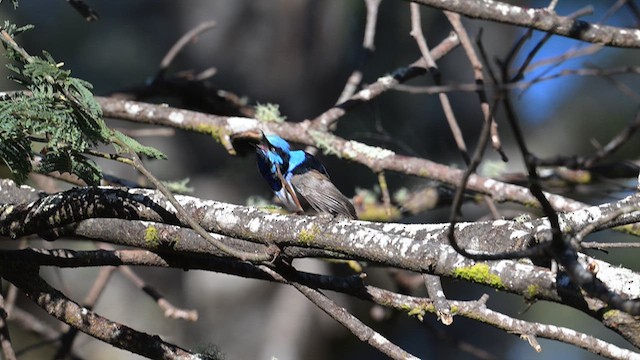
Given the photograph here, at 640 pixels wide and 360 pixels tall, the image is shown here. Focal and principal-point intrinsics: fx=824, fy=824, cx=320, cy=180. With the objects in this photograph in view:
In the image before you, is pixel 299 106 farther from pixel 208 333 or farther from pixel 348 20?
pixel 208 333

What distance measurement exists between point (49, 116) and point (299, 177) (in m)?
2.23

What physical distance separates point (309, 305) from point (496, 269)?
188 inches

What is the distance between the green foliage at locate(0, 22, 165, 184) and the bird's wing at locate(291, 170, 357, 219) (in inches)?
72.0

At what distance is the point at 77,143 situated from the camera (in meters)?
2.12

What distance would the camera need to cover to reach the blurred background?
21.0ft

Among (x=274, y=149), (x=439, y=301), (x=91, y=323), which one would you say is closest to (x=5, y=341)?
(x=91, y=323)

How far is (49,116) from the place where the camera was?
206cm

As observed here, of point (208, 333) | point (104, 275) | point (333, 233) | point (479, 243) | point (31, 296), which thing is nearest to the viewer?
point (333, 233)

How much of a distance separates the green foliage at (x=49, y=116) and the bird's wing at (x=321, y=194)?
1828 mm

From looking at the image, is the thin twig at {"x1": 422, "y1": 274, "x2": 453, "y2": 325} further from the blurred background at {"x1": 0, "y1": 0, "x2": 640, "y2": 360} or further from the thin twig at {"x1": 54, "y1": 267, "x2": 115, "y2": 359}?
the blurred background at {"x1": 0, "y1": 0, "x2": 640, "y2": 360}

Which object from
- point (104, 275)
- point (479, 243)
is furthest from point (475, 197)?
point (479, 243)

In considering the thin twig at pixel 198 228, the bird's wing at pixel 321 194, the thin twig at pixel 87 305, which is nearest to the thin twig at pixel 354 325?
the thin twig at pixel 198 228

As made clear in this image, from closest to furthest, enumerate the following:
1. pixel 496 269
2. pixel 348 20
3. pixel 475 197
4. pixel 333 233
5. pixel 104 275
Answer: pixel 496 269, pixel 333 233, pixel 104 275, pixel 475 197, pixel 348 20

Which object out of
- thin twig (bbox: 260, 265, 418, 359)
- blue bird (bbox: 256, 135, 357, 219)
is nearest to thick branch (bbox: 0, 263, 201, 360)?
thin twig (bbox: 260, 265, 418, 359)
